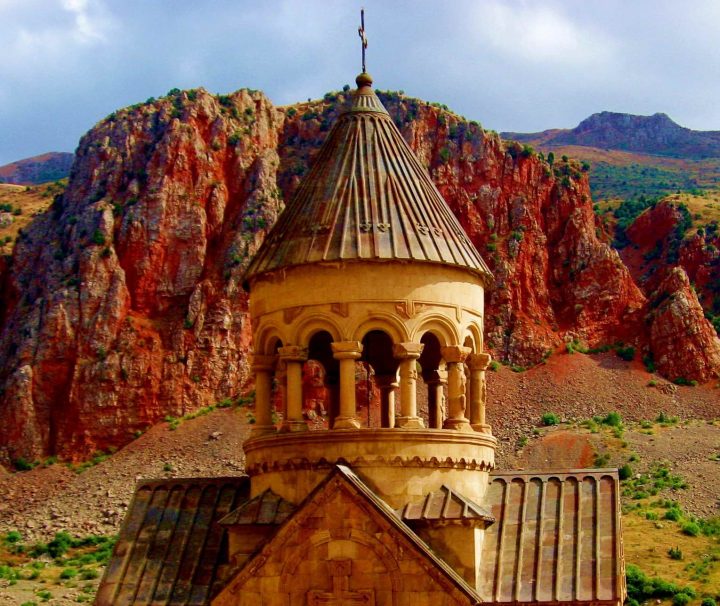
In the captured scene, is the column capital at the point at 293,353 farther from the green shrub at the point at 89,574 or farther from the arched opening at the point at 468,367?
the green shrub at the point at 89,574

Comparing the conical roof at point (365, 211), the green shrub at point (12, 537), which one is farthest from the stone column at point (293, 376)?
the green shrub at point (12, 537)

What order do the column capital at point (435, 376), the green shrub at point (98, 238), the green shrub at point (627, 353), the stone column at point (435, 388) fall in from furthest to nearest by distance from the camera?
the green shrub at point (627, 353) → the green shrub at point (98, 238) → the column capital at point (435, 376) → the stone column at point (435, 388)

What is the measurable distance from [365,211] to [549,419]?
3252 inches

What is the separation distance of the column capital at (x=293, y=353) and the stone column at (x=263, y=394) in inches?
29.7

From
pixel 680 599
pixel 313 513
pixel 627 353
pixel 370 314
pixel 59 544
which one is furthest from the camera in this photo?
pixel 627 353

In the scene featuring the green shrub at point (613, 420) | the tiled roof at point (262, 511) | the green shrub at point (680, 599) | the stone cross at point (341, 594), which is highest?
the tiled roof at point (262, 511)

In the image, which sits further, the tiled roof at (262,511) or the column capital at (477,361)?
the column capital at (477,361)

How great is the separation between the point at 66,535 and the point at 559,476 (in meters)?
73.4

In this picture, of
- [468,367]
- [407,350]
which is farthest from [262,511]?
[468,367]

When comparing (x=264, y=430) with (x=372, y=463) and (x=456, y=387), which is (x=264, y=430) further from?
(x=456, y=387)

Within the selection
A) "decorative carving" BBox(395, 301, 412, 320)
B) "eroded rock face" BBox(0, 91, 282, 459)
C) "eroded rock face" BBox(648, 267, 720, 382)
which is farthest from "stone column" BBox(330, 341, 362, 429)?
"eroded rock face" BBox(648, 267, 720, 382)

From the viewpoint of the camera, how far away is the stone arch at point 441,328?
72.3ft

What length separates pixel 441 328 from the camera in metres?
22.2

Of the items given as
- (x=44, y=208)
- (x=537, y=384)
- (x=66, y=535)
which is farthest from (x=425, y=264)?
(x=44, y=208)
